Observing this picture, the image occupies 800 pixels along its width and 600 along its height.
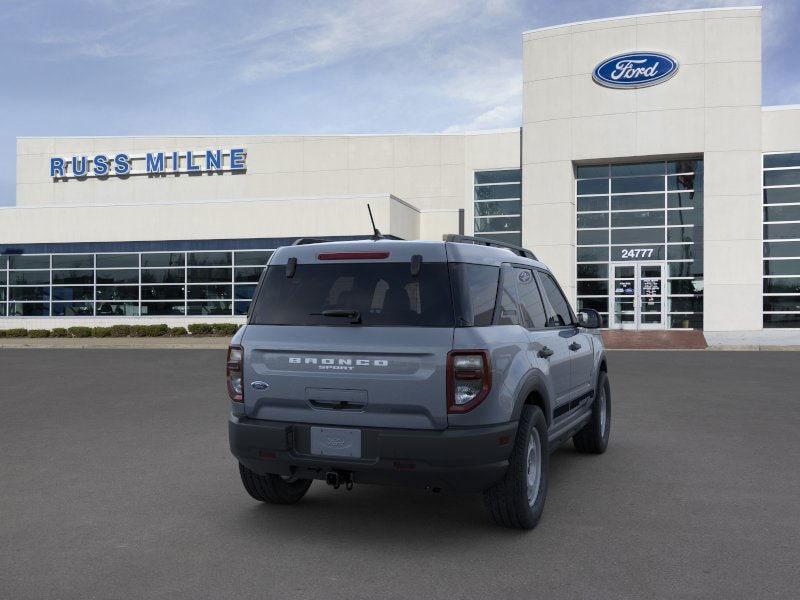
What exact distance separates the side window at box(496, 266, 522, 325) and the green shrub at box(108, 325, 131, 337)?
92.5 ft

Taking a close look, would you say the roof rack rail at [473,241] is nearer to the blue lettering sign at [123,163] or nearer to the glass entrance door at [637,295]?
the glass entrance door at [637,295]

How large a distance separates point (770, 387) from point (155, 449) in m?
10.4

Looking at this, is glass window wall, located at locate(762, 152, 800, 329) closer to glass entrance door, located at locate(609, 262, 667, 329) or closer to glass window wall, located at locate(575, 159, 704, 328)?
glass window wall, located at locate(575, 159, 704, 328)

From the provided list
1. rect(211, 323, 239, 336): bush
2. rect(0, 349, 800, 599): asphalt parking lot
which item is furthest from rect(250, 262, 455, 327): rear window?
rect(211, 323, 239, 336): bush

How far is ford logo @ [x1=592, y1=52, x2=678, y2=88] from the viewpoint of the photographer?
29406mm

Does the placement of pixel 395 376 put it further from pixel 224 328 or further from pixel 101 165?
pixel 101 165

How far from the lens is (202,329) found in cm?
3089

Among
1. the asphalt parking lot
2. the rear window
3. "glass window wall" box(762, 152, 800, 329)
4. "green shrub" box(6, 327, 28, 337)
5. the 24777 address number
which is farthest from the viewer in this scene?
"green shrub" box(6, 327, 28, 337)

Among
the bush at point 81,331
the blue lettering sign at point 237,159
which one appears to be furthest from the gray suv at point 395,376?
the blue lettering sign at point 237,159

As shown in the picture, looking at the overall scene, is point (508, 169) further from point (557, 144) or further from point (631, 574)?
point (631, 574)

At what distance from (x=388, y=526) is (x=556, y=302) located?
2.61m

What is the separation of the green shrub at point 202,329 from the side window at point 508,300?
87.3ft

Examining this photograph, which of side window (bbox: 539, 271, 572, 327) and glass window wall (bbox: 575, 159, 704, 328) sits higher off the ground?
glass window wall (bbox: 575, 159, 704, 328)

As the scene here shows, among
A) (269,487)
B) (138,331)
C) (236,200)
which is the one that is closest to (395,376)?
(269,487)
